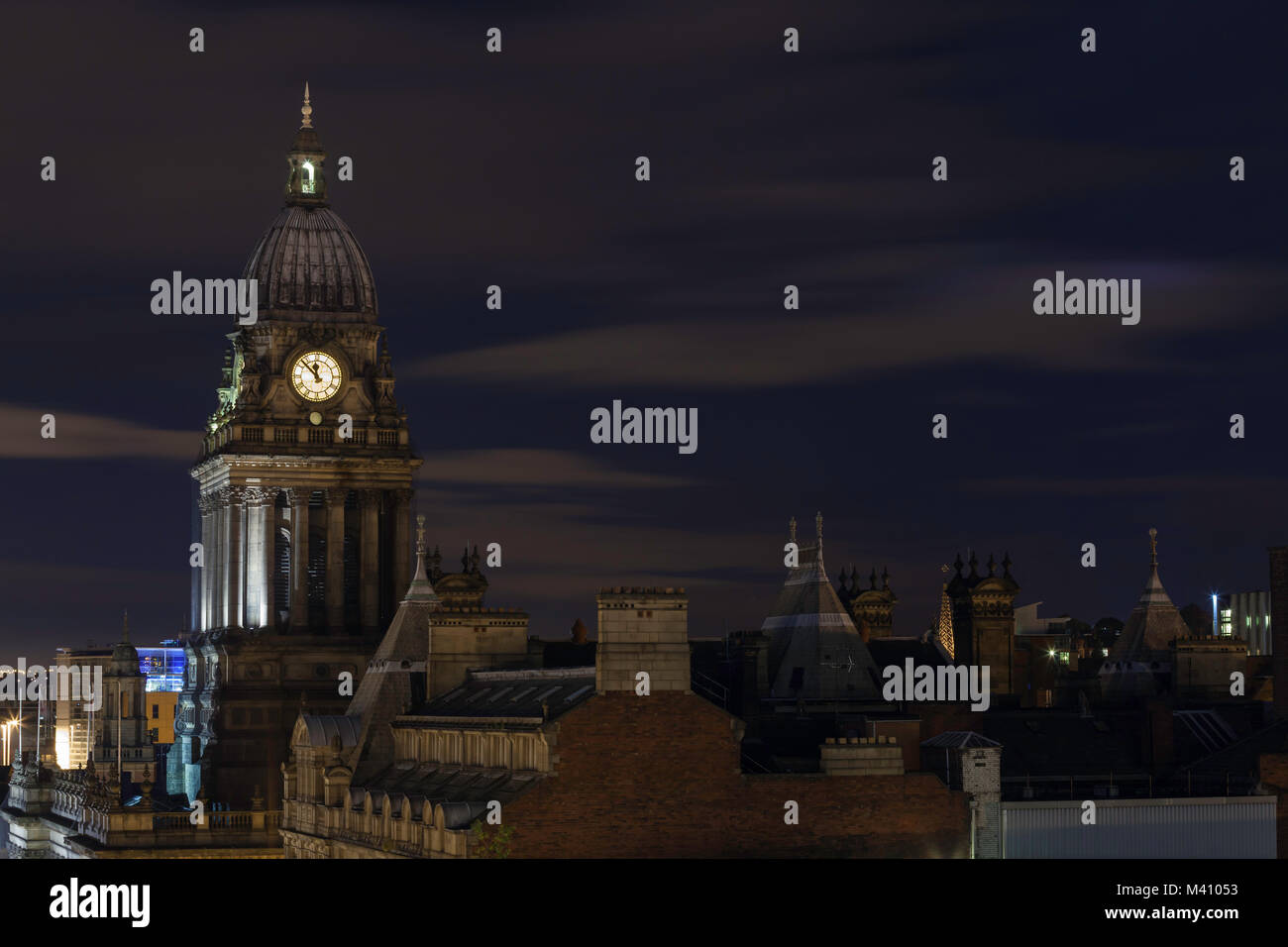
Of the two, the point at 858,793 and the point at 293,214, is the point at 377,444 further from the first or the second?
the point at 858,793

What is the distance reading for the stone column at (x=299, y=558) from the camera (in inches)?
7205

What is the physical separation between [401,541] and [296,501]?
6959 mm

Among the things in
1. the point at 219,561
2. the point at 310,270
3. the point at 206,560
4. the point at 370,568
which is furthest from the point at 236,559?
the point at 310,270

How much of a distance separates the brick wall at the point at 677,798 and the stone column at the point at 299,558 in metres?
74.1

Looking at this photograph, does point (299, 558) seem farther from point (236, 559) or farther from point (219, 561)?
point (219, 561)

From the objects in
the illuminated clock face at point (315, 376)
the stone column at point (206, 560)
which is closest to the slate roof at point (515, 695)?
the illuminated clock face at point (315, 376)

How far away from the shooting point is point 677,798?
363 feet

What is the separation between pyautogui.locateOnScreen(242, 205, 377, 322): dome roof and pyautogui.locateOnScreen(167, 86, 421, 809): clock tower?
0.27 ft

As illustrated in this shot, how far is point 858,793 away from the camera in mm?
113875

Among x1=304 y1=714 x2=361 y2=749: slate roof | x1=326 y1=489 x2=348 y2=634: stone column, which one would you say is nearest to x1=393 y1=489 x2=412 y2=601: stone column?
x1=326 y1=489 x2=348 y2=634: stone column

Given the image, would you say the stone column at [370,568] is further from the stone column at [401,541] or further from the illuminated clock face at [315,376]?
the illuminated clock face at [315,376]

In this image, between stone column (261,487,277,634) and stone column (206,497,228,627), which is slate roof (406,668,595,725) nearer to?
stone column (261,487,277,634)

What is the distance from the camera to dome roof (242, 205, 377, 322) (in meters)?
184
